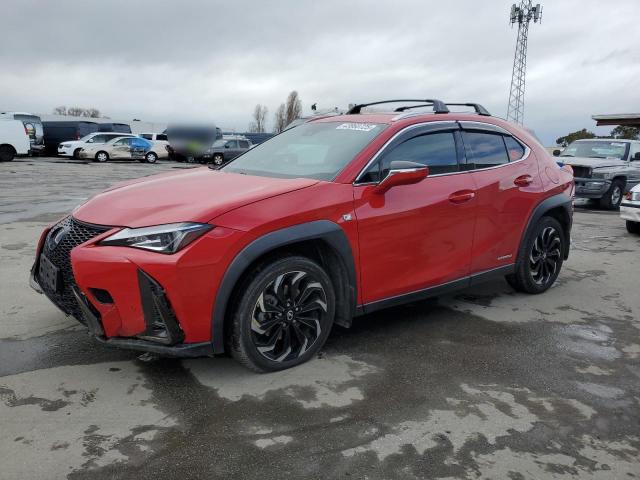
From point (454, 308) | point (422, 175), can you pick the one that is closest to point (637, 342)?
point (454, 308)

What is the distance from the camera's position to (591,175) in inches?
522

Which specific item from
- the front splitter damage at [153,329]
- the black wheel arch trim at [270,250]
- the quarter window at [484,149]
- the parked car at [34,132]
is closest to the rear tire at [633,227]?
the quarter window at [484,149]

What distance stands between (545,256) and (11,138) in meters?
25.7

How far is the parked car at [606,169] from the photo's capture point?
13164 millimetres

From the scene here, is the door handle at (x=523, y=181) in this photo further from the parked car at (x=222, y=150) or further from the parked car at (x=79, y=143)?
the parked car at (x=79, y=143)

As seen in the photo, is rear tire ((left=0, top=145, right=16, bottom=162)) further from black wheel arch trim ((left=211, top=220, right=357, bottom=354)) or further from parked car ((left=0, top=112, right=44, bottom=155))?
black wheel arch trim ((left=211, top=220, right=357, bottom=354))

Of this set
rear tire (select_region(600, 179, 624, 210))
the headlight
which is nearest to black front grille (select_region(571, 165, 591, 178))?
rear tire (select_region(600, 179, 624, 210))

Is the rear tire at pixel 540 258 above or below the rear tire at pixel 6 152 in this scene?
below

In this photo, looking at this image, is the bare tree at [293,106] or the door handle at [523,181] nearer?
the door handle at [523,181]

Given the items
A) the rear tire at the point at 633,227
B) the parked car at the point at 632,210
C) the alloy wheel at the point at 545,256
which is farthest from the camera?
the rear tire at the point at 633,227

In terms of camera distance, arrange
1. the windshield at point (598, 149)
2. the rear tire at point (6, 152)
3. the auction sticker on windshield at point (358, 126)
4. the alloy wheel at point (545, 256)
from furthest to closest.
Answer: the rear tire at point (6, 152) → the windshield at point (598, 149) → the alloy wheel at point (545, 256) → the auction sticker on windshield at point (358, 126)

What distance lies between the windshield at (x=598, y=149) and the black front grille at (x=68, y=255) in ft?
44.6

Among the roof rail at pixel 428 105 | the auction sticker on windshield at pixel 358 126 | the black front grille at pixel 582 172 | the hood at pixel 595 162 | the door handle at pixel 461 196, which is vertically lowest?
the black front grille at pixel 582 172

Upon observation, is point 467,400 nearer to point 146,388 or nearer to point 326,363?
point 326,363
